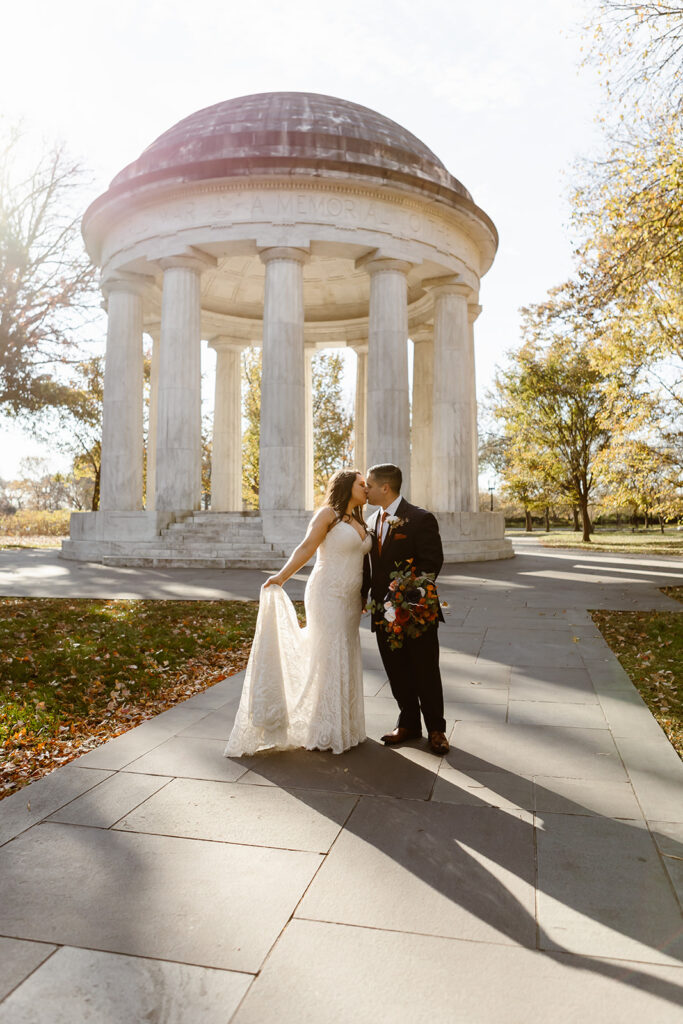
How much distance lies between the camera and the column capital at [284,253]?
2434 centimetres

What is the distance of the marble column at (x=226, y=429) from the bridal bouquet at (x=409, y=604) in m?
29.2

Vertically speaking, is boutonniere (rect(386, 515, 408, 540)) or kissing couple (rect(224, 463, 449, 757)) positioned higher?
boutonniere (rect(386, 515, 408, 540))

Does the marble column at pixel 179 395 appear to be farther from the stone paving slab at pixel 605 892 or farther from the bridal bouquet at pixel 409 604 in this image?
the stone paving slab at pixel 605 892

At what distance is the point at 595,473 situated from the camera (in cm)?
3400

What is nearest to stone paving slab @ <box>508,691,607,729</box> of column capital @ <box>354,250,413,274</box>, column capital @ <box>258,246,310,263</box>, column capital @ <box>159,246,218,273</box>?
column capital @ <box>258,246,310,263</box>

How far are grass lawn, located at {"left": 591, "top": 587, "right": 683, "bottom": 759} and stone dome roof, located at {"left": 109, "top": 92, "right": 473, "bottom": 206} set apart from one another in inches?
698

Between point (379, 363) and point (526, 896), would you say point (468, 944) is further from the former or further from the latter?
point (379, 363)

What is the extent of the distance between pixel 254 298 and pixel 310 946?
112 ft

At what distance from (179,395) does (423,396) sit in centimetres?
1321

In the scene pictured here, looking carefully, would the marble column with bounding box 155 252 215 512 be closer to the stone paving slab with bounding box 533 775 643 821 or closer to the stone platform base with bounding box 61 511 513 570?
the stone platform base with bounding box 61 511 513 570

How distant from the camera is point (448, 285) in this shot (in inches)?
1088

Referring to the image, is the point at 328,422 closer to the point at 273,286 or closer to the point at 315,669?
the point at 273,286

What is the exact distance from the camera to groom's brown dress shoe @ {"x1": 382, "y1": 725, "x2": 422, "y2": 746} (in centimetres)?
651

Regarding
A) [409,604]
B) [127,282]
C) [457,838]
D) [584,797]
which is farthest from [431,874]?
[127,282]
